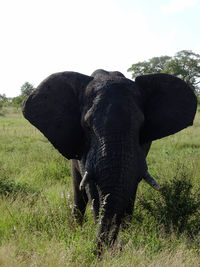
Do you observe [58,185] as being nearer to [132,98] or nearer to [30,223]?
[30,223]

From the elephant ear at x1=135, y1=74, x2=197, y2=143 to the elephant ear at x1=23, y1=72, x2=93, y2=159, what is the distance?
0.69 meters

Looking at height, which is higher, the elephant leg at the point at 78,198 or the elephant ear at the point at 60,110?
the elephant ear at the point at 60,110

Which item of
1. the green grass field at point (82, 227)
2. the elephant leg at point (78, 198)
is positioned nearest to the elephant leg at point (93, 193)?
the green grass field at point (82, 227)

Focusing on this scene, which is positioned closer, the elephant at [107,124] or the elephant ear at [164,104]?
the elephant at [107,124]

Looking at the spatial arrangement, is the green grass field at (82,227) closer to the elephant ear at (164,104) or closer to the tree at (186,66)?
the elephant ear at (164,104)

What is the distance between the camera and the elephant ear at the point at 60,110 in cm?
349

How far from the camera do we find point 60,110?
355cm

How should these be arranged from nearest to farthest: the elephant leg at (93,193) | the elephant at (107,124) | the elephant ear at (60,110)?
the elephant at (107,124)
the elephant leg at (93,193)
the elephant ear at (60,110)

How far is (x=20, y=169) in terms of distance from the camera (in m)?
6.55

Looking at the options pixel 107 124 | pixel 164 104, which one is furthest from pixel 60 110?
pixel 164 104

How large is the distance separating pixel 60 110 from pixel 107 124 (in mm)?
823

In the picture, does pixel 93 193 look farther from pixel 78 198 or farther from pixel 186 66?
pixel 186 66

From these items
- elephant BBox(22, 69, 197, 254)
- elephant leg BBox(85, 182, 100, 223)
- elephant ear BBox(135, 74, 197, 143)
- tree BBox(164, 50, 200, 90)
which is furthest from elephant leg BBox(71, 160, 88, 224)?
tree BBox(164, 50, 200, 90)

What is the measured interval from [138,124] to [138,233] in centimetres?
115
